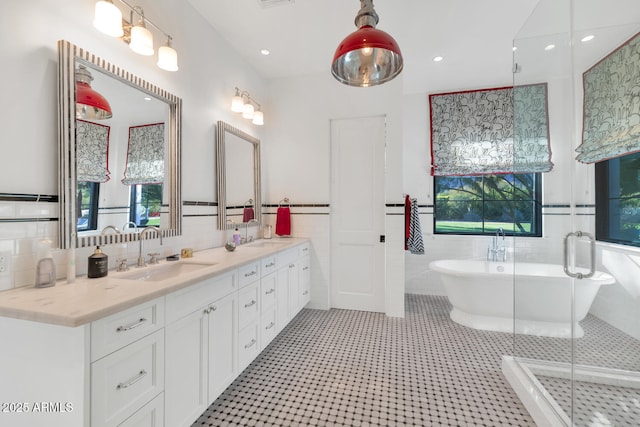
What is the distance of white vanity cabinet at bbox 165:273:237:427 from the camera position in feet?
4.57

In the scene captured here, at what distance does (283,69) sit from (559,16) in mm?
2625

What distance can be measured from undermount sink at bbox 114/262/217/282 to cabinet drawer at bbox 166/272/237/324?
0.24 meters

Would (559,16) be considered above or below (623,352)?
above

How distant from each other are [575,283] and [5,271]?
3240 millimetres

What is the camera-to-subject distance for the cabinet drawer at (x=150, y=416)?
1.17 meters

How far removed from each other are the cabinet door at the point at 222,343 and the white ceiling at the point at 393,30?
→ 2388 mm

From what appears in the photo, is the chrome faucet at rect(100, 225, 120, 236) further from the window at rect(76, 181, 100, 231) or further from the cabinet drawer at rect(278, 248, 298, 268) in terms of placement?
the cabinet drawer at rect(278, 248, 298, 268)

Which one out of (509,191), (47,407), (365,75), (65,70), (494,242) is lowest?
(47,407)

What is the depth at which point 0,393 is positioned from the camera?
1114 mm

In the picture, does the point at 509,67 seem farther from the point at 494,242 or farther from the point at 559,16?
the point at 494,242

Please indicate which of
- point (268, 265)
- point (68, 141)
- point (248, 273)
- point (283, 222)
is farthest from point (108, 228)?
point (283, 222)

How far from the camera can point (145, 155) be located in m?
1.95

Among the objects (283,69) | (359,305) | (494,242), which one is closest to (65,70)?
(283,69)

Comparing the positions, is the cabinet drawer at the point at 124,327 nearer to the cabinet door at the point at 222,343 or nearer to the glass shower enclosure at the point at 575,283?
the cabinet door at the point at 222,343
